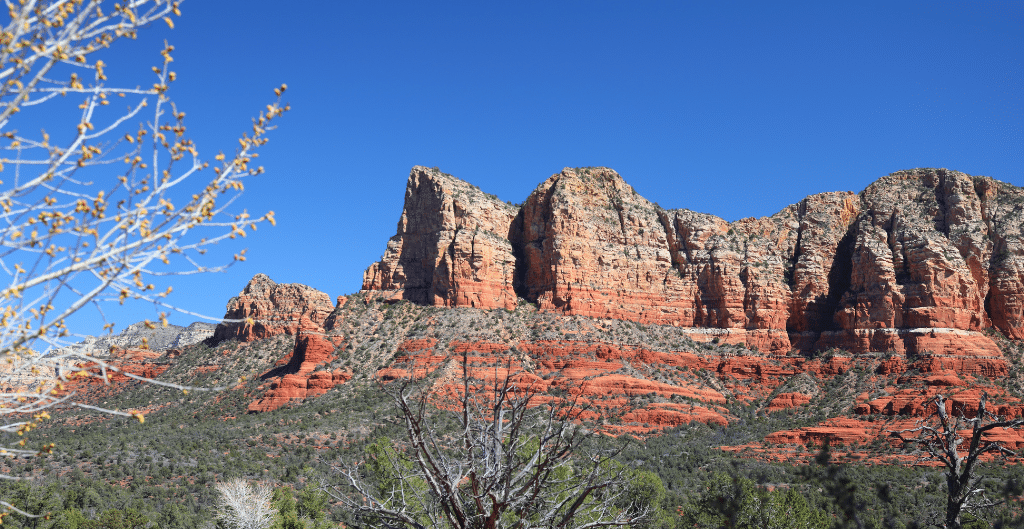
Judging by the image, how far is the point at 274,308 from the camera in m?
101

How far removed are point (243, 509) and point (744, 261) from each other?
6835cm

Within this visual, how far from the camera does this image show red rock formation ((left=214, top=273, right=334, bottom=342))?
9581 cm

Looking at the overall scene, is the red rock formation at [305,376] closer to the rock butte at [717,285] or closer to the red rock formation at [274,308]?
the rock butte at [717,285]

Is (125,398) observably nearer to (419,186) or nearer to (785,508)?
(419,186)

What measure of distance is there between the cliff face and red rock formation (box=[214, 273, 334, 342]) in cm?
1891

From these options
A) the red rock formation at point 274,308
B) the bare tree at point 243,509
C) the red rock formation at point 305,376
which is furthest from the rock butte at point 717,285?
the bare tree at point 243,509

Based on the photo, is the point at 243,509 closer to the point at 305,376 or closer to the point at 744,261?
the point at 305,376

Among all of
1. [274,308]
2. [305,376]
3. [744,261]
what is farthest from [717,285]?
[274,308]

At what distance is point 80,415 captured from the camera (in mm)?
76188

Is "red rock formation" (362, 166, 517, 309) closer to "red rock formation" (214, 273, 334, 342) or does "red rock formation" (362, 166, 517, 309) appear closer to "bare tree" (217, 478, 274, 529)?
"red rock formation" (214, 273, 334, 342)

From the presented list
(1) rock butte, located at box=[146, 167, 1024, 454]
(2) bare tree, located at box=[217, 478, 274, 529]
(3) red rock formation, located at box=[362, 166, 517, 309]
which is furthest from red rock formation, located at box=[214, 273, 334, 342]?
(2) bare tree, located at box=[217, 478, 274, 529]

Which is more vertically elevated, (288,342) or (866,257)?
(866,257)

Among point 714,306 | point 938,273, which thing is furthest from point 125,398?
point 938,273

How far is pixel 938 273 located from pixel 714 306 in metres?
23.3
